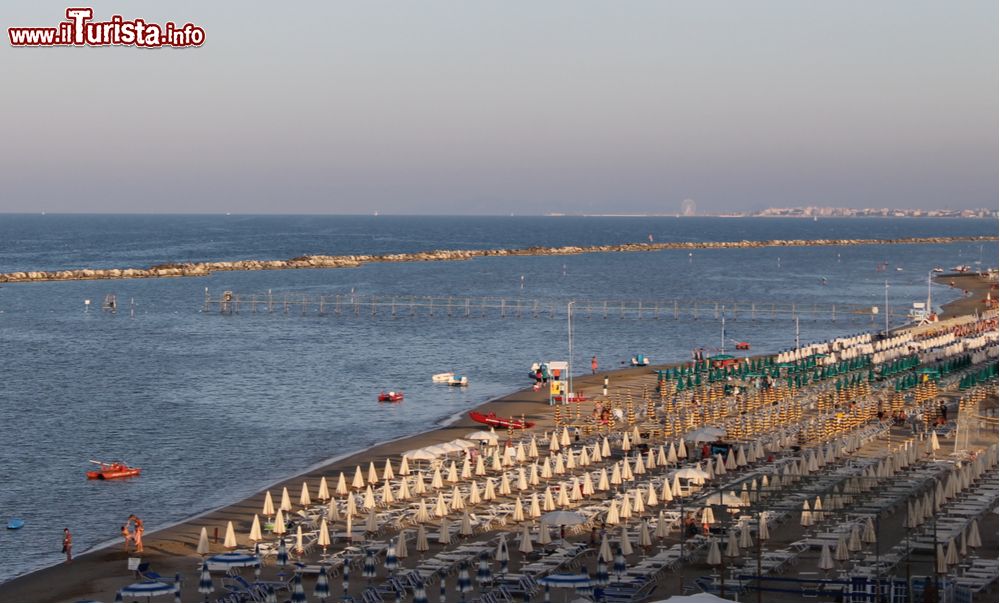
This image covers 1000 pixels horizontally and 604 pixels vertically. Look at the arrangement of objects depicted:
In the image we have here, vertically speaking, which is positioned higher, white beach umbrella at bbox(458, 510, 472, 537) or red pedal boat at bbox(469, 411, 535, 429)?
white beach umbrella at bbox(458, 510, 472, 537)

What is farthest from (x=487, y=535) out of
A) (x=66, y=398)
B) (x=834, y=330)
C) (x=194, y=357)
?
(x=834, y=330)

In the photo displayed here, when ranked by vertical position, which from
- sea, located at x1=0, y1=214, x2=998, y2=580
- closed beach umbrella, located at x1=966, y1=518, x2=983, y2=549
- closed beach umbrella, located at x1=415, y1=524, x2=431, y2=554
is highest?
closed beach umbrella, located at x1=966, y1=518, x2=983, y2=549

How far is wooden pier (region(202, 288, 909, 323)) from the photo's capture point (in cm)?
10294

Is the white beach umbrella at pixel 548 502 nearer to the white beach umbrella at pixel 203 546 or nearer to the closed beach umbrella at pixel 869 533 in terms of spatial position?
the closed beach umbrella at pixel 869 533

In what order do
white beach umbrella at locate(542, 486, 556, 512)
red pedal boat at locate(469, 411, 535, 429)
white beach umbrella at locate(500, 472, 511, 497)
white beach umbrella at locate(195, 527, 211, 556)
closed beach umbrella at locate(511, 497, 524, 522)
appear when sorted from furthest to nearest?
red pedal boat at locate(469, 411, 535, 429), white beach umbrella at locate(500, 472, 511, 497), white beach umbrella at locate(542, 486, 556, 512), closed beach umbrella at locate(511, 497, 524, 522), white beach umbrella at locate(195, 527, 211, 556)

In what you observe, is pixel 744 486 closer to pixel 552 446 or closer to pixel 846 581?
pixel 846 581

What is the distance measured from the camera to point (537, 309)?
358 feet

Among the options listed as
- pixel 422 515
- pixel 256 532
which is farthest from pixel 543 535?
pixel 256 532

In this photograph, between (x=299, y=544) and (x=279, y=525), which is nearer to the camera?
(x=299, y=544)

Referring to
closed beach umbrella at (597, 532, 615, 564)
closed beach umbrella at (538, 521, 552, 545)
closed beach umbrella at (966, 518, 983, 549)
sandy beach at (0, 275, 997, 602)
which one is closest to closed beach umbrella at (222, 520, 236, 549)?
sandy beach at (0, 275, 997, 602)

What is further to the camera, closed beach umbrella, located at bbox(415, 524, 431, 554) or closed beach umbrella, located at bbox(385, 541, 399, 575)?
closed beach umbrella, located at bbox(415, 524, 431, 554)

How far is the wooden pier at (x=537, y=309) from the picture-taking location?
103 meters

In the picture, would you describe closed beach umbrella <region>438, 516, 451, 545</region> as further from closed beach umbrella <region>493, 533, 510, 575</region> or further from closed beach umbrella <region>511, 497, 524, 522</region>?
closed beach umbrella <region>511, 497, 524, 522</region>

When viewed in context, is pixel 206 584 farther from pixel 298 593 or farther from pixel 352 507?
pixel 352 507
